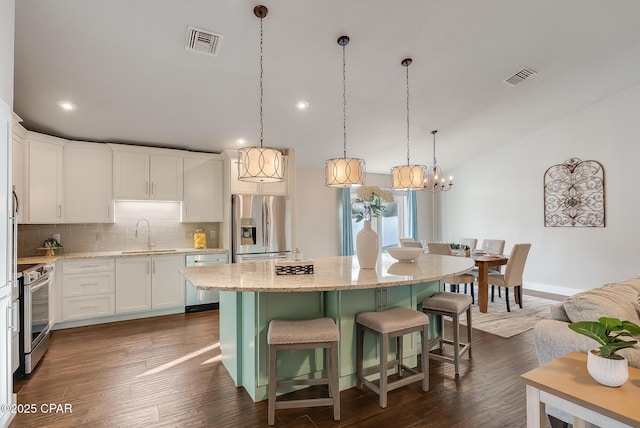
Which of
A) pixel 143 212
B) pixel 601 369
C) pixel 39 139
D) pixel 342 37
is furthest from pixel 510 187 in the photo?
pixel 39 139

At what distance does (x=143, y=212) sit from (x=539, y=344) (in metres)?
5.04

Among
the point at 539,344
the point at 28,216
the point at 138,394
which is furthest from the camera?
the point at 28,216

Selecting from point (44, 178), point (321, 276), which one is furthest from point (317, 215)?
point (44, 178)

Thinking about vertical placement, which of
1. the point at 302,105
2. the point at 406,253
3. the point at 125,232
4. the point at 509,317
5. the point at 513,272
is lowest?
the point at 509,317

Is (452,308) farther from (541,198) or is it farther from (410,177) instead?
(541,198)


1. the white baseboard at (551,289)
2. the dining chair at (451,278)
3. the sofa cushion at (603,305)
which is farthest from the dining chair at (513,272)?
the sofa cushion at (603,305)

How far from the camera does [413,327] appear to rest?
2.30 metres

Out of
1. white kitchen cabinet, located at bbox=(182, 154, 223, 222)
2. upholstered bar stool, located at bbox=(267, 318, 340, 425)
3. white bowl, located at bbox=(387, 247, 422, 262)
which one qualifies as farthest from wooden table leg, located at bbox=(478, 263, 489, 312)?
white kitchen cabinet, located at bbox=(182, 154, 223, 222)

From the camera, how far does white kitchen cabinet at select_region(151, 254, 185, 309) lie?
4414 mm

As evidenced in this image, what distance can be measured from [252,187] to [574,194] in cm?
547

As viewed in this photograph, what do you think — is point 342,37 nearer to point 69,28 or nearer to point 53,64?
point 69,28

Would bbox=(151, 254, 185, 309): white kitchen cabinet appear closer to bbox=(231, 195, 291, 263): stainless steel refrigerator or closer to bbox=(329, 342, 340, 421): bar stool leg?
bbox=(231, 195, 291, 263): stainless steel refrigerator

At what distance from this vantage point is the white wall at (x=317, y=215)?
623cm

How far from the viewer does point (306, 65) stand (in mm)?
3305
